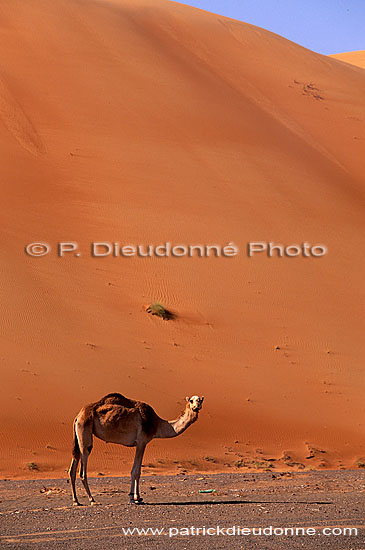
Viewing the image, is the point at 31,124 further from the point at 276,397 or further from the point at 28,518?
the point at 28,518

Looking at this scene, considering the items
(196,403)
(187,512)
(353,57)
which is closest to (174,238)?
(196,403)

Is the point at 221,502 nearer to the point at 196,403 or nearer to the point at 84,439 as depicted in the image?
the point at 196,403

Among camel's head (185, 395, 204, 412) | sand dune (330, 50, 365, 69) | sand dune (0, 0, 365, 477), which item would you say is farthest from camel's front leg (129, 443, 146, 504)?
sand dune (330, 50, 365, 69)

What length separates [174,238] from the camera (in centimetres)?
2422

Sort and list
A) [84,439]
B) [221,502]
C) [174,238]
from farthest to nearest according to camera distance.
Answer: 1. [174,238]
2. [221,502]
3. [84,439]

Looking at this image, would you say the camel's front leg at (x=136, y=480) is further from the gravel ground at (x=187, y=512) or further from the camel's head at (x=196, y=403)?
the camel's head at (x=196, y=403)

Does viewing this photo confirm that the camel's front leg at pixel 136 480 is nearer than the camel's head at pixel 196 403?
Yes

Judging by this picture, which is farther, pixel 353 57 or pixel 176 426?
pixel 353 57

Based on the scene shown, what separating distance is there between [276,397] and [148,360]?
10.1 ft

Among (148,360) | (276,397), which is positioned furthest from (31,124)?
(276,397)

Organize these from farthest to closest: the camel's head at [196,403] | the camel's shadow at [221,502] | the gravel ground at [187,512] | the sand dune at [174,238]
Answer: the sand dune at [174,238] < the camel's head at [196,403] < the camel's shadow at [221,502] < the gravel ground at [187,512]

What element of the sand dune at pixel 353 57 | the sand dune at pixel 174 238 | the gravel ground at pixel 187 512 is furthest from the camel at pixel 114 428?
the sand dune at pixel 353 57

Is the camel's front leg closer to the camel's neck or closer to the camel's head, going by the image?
the camel's neck

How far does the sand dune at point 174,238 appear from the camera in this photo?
17578mm
